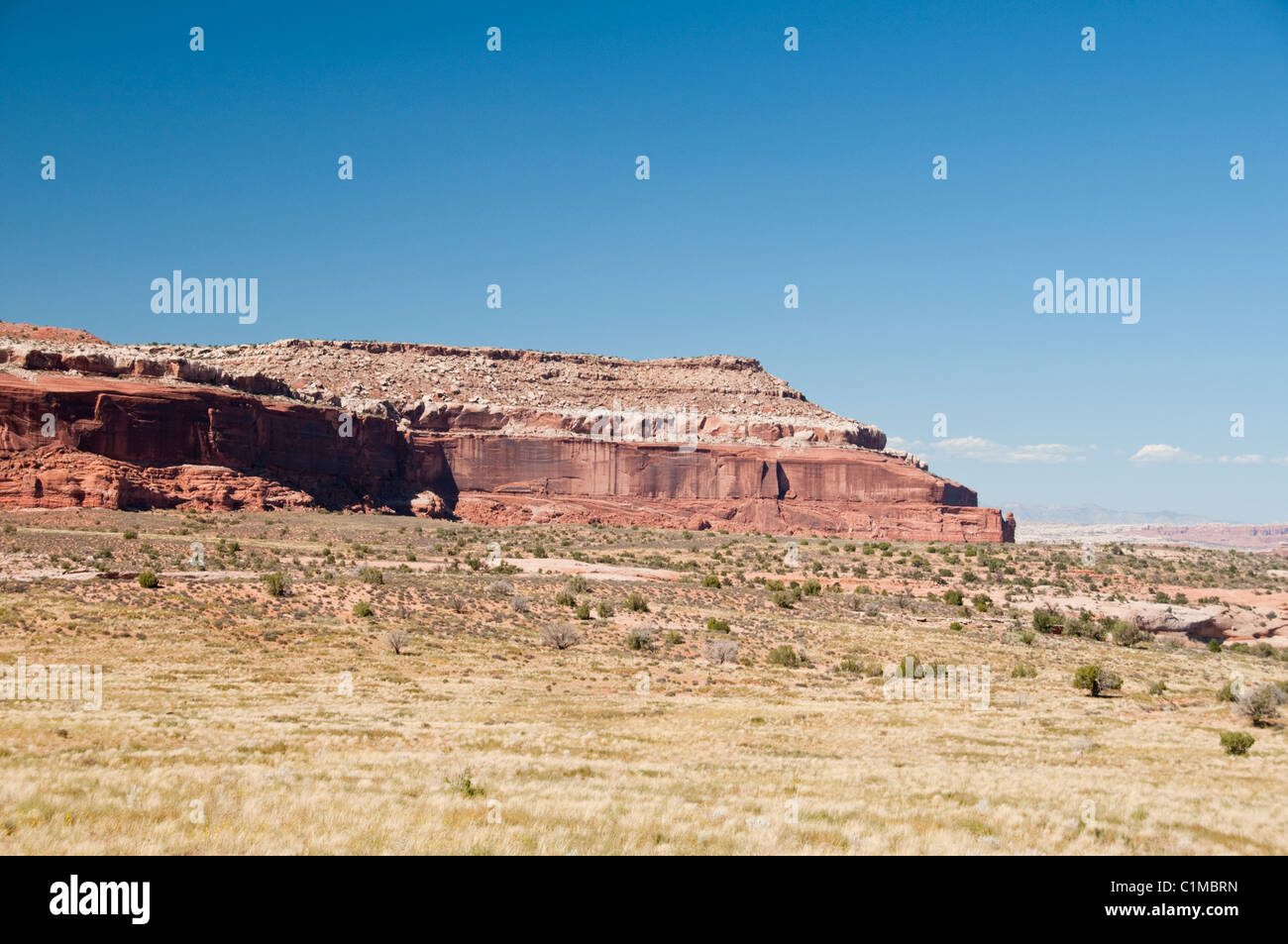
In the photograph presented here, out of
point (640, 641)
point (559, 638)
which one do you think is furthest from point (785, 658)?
point (559, 638)

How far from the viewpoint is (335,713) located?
587 inches

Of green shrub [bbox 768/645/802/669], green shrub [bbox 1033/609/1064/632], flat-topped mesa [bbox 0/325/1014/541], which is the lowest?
green shrub [bbox 1033/609/1064/632]

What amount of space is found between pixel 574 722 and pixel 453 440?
68.0 metres

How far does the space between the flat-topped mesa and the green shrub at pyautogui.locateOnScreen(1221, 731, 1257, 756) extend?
54982 mm

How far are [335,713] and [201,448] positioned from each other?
167ft

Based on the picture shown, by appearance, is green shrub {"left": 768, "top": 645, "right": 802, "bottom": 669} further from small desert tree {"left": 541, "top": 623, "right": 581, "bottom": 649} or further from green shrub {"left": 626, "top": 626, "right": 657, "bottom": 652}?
small desert tree {"left": 541, "top": 623, "right": 581, "bottom": 649}

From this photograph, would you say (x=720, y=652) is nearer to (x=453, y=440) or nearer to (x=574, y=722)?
(x=574, y=722)

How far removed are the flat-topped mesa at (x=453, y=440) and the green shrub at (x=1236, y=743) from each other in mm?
54982

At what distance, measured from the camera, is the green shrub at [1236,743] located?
13875 millimetres

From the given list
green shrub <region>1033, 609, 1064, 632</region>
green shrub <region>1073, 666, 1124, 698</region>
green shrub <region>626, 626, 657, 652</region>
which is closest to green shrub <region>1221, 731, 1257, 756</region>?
green shrub <region>1073, 666, 1124, 698</region>

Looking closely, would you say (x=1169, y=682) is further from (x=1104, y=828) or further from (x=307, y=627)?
(x=307, y=627)

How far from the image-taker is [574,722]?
1523 centimetres

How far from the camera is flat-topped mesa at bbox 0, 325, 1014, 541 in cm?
5516
